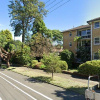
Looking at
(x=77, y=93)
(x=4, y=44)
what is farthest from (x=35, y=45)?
(x=77, y=93)

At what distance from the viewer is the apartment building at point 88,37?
918 inches

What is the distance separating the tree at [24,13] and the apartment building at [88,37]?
9918 millimetres

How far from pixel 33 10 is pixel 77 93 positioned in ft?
89.0

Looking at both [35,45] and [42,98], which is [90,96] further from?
[35,45]

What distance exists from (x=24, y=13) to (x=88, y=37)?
56.4 feet

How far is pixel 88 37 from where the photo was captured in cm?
2628

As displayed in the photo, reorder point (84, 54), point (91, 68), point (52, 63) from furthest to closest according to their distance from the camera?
point (84, 54), point (91, 68), point (52, 63)

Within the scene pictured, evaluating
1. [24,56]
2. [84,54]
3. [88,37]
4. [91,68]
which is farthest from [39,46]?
[91,68]

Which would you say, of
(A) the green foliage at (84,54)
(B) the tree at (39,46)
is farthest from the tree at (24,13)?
(A) the green foliage at (84,54)

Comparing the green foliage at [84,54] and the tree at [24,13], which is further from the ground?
the tree at [24,13]

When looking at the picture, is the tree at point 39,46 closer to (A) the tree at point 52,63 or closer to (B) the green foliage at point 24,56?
(B) the green foliage at point 24,56

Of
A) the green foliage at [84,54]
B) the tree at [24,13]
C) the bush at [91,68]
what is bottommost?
the bush at [91,68]

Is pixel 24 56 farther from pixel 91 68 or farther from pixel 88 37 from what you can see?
pixel 91 68

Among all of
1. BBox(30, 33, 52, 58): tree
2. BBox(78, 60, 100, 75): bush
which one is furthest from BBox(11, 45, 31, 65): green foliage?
BBox(78, 60, 100, 75): bush
